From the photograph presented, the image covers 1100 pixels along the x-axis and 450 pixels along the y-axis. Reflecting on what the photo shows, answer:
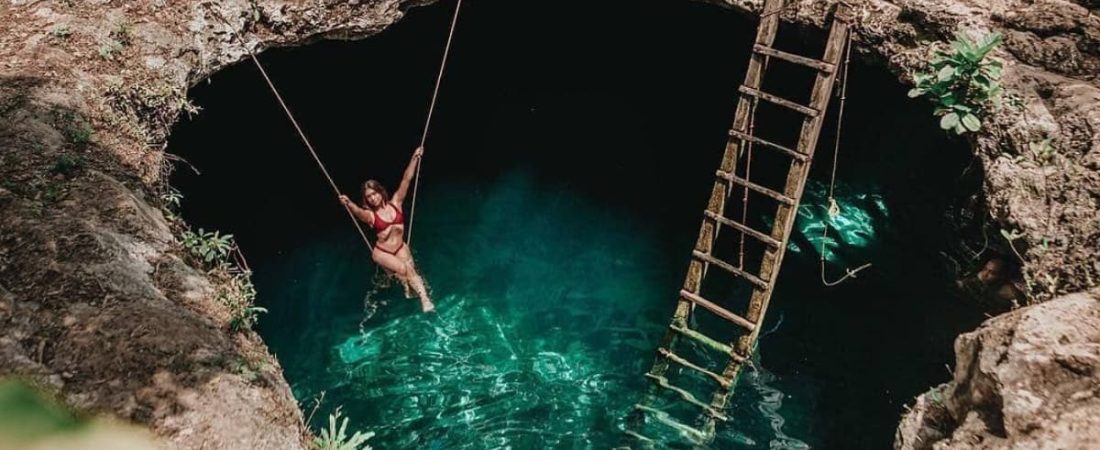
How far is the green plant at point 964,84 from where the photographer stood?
187 inches

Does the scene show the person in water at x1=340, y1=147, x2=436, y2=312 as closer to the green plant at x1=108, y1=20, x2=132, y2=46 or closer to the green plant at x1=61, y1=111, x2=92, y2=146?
the green plant at x1=108, y1=20, x2=132, y2=46

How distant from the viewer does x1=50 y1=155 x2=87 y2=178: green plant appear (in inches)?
169

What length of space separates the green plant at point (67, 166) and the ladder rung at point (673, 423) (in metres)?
4.89

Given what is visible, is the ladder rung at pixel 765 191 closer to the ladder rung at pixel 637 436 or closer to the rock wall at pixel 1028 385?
A: the rock wall at pixel 1028 385

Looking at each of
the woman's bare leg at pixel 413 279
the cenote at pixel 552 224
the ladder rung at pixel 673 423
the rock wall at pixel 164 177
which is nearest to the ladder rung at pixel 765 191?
the rock wall at pixel 164 177

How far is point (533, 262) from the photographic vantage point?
8828mm

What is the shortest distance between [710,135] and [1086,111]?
4.74 metres

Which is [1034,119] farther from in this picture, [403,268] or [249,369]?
[403,268]

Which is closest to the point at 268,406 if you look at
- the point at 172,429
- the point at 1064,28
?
the point at 172,429

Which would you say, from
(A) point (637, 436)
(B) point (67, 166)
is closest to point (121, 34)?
(B) point (67, 166)

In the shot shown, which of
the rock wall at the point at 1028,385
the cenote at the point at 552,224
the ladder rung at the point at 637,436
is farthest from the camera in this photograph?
the cenote at the point at 552,224

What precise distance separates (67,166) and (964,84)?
5911 millimetres

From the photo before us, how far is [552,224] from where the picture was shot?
9172 mm

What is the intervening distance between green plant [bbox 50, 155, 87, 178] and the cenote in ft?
9.47
